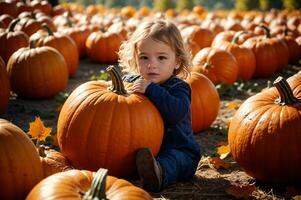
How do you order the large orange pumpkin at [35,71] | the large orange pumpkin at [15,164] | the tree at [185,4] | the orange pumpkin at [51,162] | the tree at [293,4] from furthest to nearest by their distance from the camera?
the tree at [185,4] → the tree at [293,4] → the large orange pumpkin at [35,71] → the orange pumpkin at [51,162] → the large orange pumpkin at [15,164]

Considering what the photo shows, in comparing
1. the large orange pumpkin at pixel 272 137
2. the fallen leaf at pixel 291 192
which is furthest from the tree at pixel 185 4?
the fallen leaf at pixel 291 192

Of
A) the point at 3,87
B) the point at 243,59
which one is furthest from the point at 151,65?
the point at 243,59

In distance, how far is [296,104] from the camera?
3.42 metres

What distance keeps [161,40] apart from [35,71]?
2.78 meters

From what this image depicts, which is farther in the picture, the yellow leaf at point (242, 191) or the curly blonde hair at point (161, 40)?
the curly blonde hair at point (161, 40)

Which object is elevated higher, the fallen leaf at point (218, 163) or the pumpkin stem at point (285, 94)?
the pumpkin stem at point (285, 94)

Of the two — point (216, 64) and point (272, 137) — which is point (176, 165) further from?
point (216, 64)

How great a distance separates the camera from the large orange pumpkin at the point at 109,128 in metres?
3.29

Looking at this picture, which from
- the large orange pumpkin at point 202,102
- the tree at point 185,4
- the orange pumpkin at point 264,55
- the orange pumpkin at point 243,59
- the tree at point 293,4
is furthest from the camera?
the tree at point 185,4

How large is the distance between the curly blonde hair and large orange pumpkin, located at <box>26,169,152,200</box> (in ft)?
5.12

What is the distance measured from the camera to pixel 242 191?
10.7 feet

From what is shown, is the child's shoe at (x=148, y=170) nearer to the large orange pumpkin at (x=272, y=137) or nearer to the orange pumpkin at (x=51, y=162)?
the orange pumpkin at (x=51, y=162)

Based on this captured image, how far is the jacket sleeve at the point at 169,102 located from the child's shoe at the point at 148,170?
423mm

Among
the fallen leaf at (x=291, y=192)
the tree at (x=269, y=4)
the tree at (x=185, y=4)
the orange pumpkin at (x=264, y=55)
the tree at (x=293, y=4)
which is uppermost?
the fallen leaf at (x=291, y=192)
